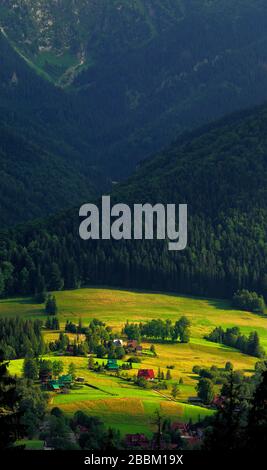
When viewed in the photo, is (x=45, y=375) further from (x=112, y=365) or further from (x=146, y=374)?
(x=112, y=365)

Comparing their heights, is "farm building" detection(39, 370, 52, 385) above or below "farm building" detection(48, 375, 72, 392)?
above

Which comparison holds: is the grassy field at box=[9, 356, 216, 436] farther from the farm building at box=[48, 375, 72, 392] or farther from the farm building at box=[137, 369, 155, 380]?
the farm building at box=[137, 369, 155, 380]

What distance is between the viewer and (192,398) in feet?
518

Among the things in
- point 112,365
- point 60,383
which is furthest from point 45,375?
point 112,365

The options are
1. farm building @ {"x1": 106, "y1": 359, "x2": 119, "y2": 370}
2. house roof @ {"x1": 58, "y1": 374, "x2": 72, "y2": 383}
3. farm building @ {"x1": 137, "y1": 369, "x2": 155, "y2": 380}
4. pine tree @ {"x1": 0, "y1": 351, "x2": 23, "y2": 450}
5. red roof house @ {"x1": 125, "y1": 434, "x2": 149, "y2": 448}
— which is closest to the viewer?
pine tree @ {"x1": 0, "y1": 351, "x2": 23, "y2": 450}

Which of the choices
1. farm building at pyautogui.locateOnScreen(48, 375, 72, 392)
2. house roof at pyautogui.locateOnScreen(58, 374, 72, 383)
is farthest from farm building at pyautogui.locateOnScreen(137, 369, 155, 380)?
farm building at pyautogui.locateOnScreen(48, 375, 72, 392)

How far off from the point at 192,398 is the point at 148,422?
2277 cm

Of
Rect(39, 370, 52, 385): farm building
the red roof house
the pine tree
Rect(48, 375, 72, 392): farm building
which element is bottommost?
the red roof house

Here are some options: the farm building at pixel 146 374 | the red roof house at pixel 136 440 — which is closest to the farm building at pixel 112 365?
the farm building at pixel 146 374

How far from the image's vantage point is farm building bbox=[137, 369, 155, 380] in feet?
563
